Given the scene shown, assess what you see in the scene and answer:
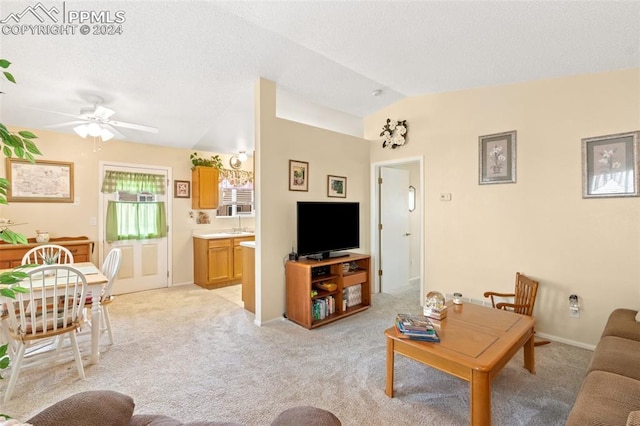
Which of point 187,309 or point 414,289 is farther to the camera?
point 414,289

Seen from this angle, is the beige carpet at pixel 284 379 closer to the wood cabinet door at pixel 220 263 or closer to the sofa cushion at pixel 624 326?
the sofa cushion at pixel 624 326

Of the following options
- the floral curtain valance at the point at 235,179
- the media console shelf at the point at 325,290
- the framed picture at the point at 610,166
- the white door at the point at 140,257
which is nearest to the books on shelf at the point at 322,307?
the media console shelf at the point at 325,290

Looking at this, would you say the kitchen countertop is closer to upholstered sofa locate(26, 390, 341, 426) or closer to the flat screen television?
the flat screen television

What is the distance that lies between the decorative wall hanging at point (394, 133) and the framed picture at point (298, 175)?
1.38m

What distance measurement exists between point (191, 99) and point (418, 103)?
3.03 m

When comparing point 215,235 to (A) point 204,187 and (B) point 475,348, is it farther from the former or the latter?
(B) point 475,348

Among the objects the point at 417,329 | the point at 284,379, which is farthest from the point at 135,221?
the point at 417,329

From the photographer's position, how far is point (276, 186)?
359cm

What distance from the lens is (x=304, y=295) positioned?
3449mm

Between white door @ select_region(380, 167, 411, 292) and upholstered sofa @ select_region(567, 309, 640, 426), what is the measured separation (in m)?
2.83

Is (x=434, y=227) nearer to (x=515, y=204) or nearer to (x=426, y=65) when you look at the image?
(x=515, y=204)

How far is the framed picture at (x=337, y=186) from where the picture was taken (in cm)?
421

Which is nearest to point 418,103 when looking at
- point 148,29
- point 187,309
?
point 148,29

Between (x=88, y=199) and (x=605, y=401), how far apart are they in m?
5.79
